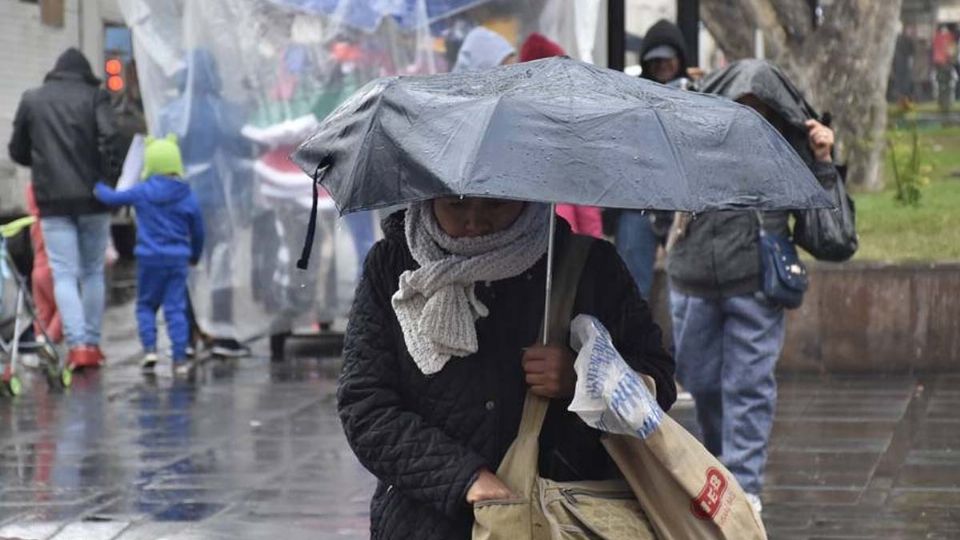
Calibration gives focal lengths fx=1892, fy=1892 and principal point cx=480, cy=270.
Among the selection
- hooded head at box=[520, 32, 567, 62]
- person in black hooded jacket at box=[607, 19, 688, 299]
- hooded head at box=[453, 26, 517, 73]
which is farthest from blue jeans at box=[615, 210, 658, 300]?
hooded head at box=[520, 32, 567, 62]

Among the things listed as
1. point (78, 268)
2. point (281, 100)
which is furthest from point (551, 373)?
point (78, 268)

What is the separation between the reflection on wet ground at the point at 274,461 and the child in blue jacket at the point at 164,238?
0.41 metres

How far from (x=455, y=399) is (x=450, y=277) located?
0.84 feet

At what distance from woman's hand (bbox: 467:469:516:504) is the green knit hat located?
808cm

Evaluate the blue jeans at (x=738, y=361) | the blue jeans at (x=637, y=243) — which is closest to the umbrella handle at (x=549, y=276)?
the blue jeans at (x=738, y=361)

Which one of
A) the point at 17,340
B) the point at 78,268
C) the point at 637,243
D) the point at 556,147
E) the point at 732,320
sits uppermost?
the point at 556,147

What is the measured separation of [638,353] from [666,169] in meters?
0.55

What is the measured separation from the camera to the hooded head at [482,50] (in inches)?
414

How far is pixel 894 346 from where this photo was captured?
35.6ft

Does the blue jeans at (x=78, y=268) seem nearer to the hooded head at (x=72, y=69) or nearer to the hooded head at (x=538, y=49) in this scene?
the hooded head at (x=72, y=69)

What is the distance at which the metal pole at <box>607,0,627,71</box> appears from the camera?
1123cm

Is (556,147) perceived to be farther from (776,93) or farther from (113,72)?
(113,72)

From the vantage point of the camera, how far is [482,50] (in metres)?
10.7

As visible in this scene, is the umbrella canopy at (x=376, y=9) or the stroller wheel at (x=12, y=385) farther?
the umbrella canopy at (x=376, y=9)
